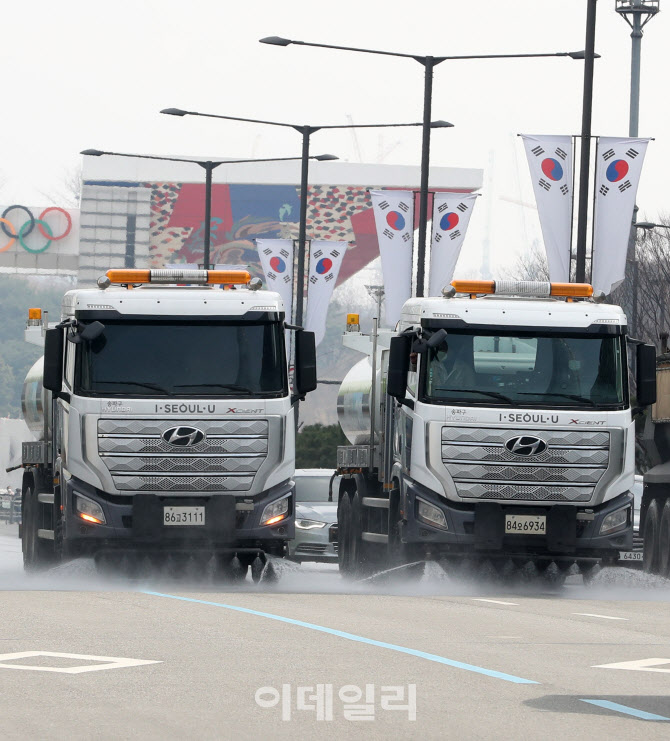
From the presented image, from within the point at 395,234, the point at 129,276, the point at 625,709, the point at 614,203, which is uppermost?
the point at 614,203

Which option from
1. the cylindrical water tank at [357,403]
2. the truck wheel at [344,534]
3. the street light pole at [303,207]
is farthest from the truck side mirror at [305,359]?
the street light pole at [303,207]

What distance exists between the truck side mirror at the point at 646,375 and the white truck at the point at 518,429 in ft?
0.06

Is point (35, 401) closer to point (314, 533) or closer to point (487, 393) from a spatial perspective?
point (314, 533)

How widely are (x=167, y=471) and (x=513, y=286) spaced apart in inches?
177

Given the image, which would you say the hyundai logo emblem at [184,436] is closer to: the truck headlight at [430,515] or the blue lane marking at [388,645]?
the truck headlight at [430,515]

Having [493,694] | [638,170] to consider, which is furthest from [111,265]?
[493,694]

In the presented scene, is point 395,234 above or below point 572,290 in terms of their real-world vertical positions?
above

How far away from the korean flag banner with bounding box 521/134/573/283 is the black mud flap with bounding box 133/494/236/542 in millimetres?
10437

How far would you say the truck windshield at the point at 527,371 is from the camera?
20.2 meters

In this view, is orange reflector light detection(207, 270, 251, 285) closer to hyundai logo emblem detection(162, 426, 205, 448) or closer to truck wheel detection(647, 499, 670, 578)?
hyundai logo emblem detection(162, 426, 205, 448)

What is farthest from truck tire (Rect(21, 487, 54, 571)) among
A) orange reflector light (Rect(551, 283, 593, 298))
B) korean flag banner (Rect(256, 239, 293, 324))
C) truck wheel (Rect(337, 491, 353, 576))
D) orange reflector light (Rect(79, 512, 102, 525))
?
korean flag banner (Rect(256, 239, 293, 324))

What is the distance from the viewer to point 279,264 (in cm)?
4584

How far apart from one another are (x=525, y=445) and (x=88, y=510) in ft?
15.0

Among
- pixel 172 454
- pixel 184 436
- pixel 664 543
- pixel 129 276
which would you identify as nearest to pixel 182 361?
pixel 184 436
